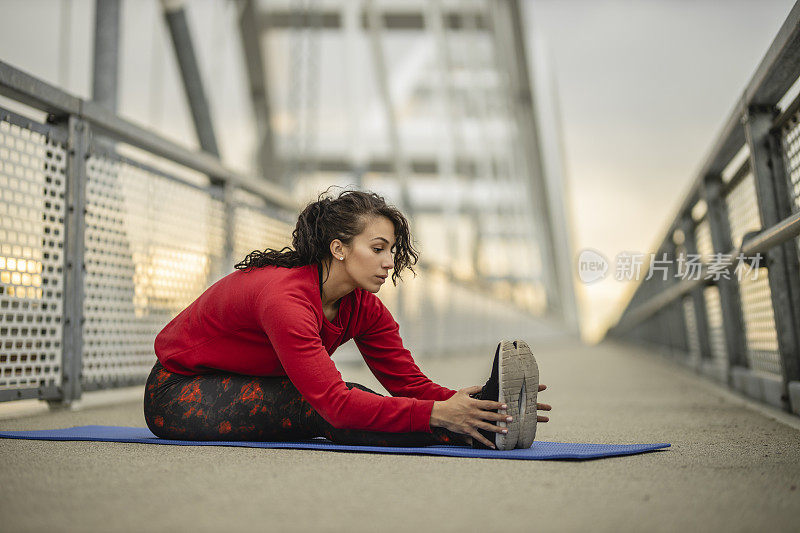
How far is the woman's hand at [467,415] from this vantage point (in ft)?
5.88

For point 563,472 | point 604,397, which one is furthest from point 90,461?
point 604,397

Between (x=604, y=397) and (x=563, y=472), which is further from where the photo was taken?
(x=604, y=397)

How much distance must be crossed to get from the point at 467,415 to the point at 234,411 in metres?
0.67

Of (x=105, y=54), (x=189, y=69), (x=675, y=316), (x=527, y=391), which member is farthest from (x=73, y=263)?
(x=675, y=316)

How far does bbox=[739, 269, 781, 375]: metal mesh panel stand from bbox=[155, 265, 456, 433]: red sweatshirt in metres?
1.58

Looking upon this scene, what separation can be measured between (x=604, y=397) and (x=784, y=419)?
51.8 inches

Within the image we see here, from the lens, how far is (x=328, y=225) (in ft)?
6.71

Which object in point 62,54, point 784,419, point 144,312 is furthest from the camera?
point 62,54

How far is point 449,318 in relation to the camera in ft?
34.5

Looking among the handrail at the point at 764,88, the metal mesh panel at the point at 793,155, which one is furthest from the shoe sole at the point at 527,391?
the metal mesh panel at the point at 793,155

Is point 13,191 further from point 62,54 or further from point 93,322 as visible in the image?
point 62,54

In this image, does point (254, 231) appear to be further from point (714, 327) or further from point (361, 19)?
point (361, 19)

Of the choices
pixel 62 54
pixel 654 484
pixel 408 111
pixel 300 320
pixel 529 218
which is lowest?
pixel 654 484

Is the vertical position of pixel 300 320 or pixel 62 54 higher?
pixel 62 54
